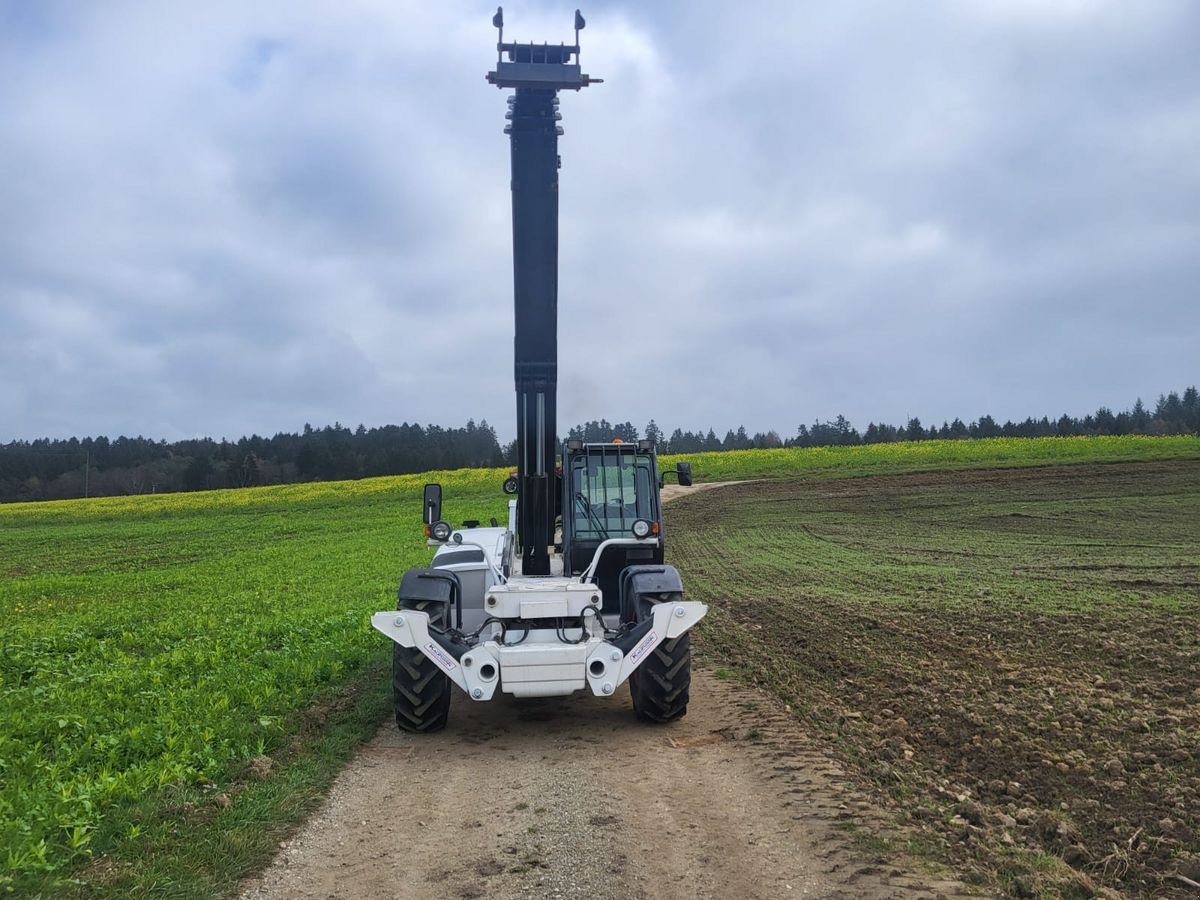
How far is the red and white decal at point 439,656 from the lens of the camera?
802 cm

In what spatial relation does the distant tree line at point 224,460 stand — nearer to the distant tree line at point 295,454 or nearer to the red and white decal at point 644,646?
the distant tree line at point 295,454

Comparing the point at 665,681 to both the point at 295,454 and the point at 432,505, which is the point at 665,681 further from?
the point at 295,454

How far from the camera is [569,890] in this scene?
521 centimetres

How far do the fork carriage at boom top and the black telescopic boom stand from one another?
11 mm

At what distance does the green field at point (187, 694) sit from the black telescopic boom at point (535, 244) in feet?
9.75

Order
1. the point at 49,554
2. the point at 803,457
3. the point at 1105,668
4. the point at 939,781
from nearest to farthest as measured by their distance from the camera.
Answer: the point at 939,781 → the point at 1105,668 → the point at 49,554 → the point at 803,457

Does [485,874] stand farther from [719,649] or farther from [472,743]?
[719,649]

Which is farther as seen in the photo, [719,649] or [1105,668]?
[719,649]

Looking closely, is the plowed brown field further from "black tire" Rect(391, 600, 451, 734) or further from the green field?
"black tire" Rect(391, 600, 451, 734)

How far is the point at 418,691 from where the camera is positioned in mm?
8375

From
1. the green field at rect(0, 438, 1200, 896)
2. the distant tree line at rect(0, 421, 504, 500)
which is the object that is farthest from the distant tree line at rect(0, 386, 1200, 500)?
the green field at rect(0, 438, 1200, 896)

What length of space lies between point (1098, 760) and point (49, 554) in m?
37.3

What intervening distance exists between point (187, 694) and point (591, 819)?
194 inches

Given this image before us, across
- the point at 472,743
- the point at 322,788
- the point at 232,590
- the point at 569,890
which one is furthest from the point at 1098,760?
the point at 232,590
